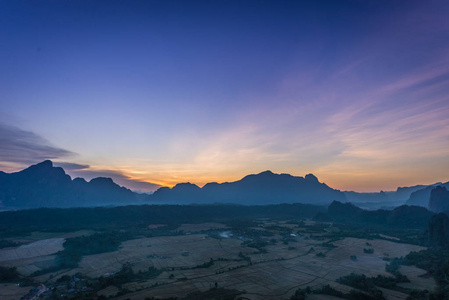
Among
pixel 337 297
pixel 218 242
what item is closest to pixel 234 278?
pixel 337 297

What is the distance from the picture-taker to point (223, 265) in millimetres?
65938

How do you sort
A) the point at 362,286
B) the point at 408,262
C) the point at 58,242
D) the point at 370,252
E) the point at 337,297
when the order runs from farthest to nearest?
the point at 58,242
the point at 370,252
the point at 408,262
the point at 362,286
the point at 337,297

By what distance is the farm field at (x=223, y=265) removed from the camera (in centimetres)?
4841

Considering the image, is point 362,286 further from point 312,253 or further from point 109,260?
point 109,260

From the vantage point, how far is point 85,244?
296ft

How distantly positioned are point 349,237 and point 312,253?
41187 mm

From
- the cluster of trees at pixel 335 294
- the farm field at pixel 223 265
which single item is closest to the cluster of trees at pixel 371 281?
the farm field at pixel 223 265

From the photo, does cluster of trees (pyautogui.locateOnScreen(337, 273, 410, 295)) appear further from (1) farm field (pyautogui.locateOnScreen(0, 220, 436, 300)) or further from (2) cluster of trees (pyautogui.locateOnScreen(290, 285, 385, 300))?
(2) cluster of trees (pyautogui.locateOnScreen(290, 285, 385, 300))

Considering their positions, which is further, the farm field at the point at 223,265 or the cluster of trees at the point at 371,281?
the farm field at the point at 223,265

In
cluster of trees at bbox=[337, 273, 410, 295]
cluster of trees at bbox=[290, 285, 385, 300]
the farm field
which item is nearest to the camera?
cluster of trees at bbox=[290, 285, 385, 300]

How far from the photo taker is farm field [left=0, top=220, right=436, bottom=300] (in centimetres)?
4841

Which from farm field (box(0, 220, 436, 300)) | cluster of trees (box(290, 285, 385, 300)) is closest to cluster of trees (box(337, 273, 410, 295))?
farm field (box(0, 220, 436, 300))

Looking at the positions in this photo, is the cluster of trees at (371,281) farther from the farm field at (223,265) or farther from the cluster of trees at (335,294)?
the cluster of trees at (335,294)

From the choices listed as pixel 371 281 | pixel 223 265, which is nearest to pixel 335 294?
pixel 371 281
